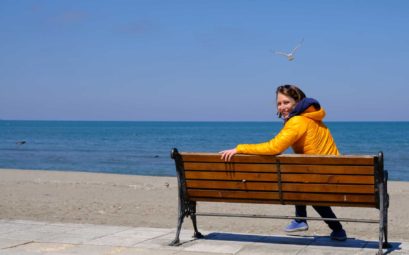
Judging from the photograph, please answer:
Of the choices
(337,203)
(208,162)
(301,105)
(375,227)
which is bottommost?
(375,227)

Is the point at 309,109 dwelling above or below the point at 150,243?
above

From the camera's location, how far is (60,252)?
5742 mm

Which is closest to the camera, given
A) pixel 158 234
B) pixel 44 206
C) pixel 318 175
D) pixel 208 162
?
pixel 318 175

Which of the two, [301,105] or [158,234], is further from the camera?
[158,234]

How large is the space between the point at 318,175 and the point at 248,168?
0.62m

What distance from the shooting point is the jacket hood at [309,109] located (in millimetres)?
5926

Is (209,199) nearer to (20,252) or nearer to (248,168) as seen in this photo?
(248,168)

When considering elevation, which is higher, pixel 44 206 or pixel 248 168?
pixel 248 168

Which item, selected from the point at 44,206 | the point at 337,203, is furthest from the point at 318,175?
the point at 44,206

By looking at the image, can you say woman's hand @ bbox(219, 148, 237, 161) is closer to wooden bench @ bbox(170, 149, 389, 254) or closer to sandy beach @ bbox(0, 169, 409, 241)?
wooden bench @ bbox(170, 149, 389, 254)

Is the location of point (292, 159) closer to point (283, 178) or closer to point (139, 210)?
point (283, 178)

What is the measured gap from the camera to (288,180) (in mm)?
5746

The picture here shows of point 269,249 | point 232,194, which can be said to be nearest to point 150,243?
point 232,194

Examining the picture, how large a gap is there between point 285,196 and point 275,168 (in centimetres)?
28
